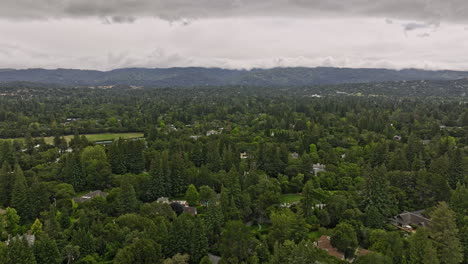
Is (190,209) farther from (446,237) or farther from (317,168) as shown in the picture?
(317,168)

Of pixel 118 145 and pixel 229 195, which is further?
pixel 118 145

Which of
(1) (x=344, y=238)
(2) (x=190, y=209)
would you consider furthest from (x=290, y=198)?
(1) (x=344, y=238)

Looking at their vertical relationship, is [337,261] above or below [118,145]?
below

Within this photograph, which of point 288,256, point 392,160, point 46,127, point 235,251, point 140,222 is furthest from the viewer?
point 46,127

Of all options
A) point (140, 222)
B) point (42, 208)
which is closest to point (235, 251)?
point (140, 222)

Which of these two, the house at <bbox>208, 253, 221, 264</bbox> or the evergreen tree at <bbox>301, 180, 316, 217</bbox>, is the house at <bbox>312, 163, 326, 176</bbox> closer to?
the evergreen tree at <bbox>301, 180, 316, 217</bbox>

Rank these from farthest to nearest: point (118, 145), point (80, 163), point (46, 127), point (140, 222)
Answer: point (46, 127)
point (118, 145)
point (80, 163)
point (140, 222)

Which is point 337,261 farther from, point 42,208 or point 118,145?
point 118,145

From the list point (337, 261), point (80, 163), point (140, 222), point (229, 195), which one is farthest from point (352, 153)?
point (80, 163)

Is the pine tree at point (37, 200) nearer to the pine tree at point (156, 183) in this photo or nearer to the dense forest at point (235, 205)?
the dense forest at point (235, 205)
